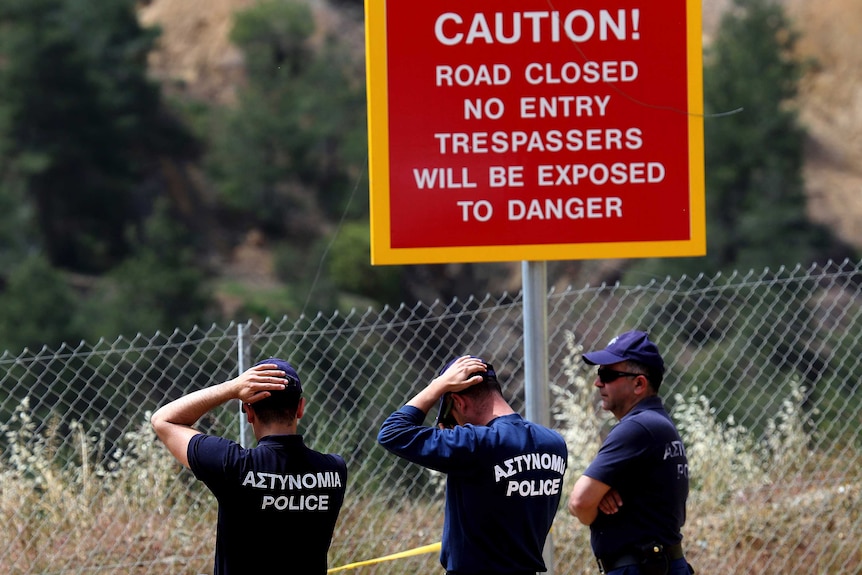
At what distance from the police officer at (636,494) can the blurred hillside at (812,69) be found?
1465 inches

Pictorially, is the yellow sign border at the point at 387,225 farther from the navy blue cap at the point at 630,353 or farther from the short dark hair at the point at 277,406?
the short dark hair at the point at 277,406

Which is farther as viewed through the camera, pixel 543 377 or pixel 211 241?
pixel 211 241

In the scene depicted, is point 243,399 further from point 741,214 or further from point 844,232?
point 844,232

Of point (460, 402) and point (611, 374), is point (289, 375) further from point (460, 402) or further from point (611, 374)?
point (611, 374)

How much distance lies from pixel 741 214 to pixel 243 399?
116 feet

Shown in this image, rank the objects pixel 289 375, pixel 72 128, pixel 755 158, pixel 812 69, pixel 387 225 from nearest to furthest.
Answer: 1. pixel 289 375
2. pixel 387 225
3. pixel 755 158
4. pixel 72 128
5. pixel 812 69

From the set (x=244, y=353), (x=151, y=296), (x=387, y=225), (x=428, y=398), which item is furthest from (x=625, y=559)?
(x=151, y=296)

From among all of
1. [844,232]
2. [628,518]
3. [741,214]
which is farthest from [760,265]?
[628,518]

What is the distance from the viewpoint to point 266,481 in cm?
327

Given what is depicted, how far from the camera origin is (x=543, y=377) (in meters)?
4.41

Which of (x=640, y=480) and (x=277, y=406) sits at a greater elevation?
(x=277, y=406)

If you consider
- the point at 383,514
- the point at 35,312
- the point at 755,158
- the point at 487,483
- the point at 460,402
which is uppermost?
the point at 755,158

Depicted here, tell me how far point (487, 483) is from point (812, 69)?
45.2 metres

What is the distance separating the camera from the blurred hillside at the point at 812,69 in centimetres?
4156
